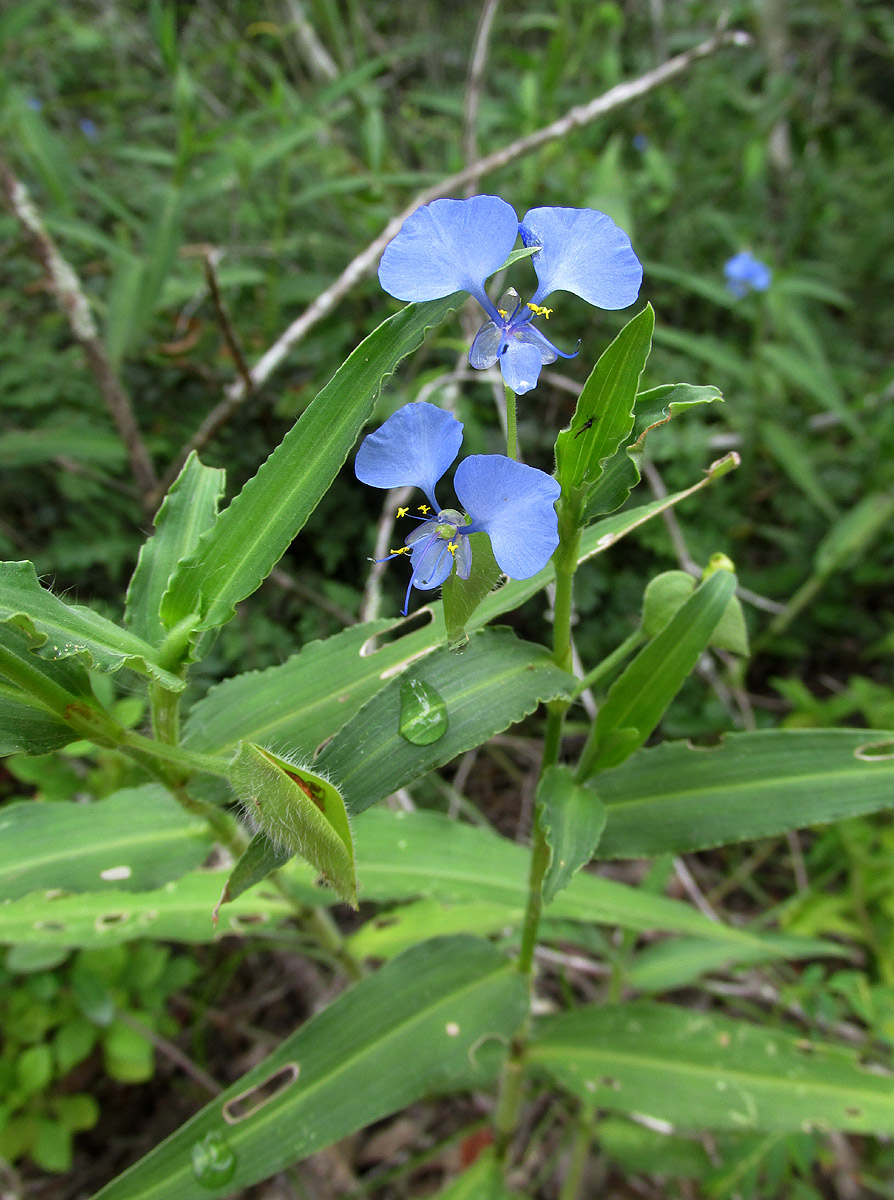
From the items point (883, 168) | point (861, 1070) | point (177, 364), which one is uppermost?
point (177, 364)

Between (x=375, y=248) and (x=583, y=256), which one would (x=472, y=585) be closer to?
(x=583, y=256)

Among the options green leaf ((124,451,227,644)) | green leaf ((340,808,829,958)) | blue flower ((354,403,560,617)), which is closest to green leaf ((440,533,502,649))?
blue flower ((354,403,560,617))

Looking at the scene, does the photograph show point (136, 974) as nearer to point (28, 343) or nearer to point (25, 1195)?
point (25, 1195)

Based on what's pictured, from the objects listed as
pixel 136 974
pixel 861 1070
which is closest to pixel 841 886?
pixel 861 1070

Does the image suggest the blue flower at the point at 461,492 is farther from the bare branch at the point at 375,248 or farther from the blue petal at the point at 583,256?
the bare branch at the point at 375,248

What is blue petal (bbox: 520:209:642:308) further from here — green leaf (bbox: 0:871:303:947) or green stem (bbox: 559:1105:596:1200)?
green stem (bbox: 559:1105:596:1200)
